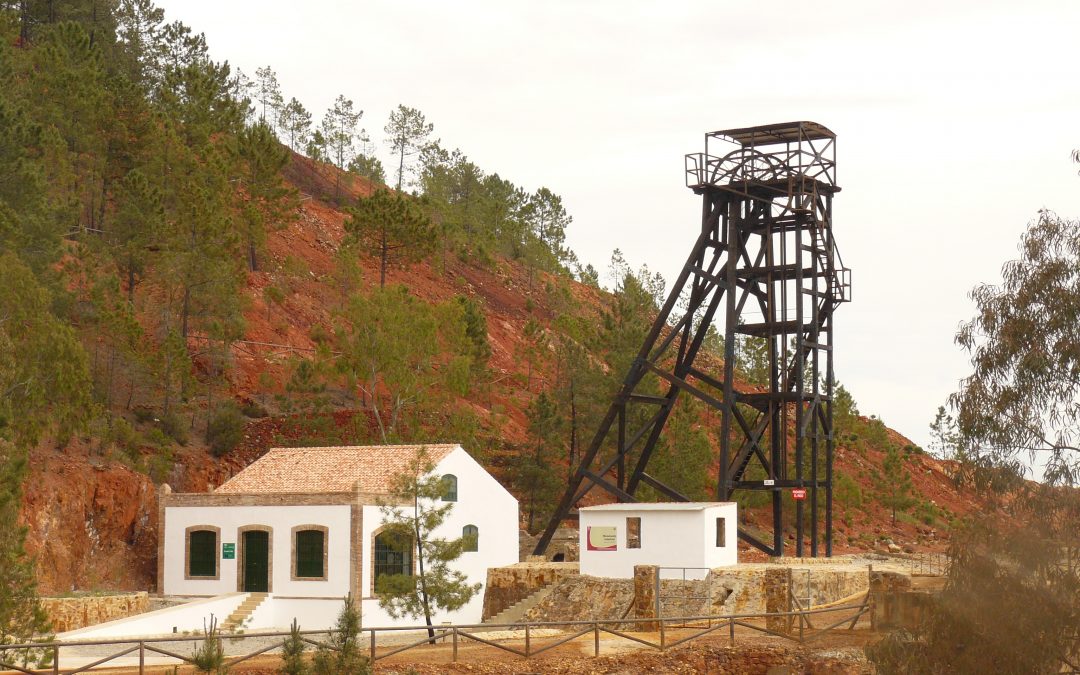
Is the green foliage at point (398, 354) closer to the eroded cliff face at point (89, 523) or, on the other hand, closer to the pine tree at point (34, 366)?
the eroded cliff face at point (89, 523)

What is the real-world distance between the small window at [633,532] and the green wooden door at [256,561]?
10.9 m

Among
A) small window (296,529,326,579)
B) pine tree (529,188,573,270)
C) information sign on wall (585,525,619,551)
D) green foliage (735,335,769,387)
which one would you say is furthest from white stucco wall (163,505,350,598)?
pine tree (529,188,573,270)

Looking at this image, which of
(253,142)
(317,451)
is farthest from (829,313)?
(253,142)

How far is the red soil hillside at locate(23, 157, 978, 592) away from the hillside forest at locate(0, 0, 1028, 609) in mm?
128

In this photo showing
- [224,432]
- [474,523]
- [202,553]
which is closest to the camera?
[202,553]

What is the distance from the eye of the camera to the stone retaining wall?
3297 centimetres

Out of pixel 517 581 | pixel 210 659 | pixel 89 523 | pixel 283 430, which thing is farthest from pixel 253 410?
pixel 210 659

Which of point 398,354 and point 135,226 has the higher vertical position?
point 135,226

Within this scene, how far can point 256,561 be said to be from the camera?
3981cm

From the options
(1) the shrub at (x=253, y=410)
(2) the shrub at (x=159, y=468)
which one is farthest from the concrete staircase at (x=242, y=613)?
(1) the shrub at (x=253, y=410)

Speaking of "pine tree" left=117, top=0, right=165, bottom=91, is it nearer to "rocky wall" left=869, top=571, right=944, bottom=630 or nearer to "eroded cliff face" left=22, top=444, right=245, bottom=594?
"eroded cliff face" left=22, top=444, right=245, bottom=594

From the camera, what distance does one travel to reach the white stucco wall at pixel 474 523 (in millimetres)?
38969

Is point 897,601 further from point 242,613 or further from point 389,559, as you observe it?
point 242,613

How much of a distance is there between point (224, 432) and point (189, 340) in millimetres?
11359
